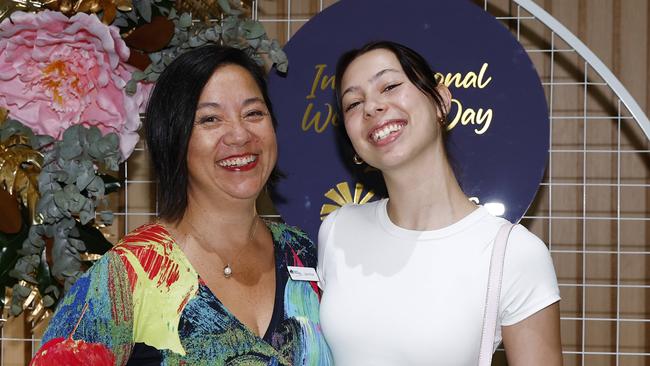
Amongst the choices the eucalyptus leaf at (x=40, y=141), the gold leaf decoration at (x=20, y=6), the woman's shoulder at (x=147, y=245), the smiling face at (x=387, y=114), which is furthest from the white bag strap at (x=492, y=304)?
the gold leaf decoration at (x=20, y=6)

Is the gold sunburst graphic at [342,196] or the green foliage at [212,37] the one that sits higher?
the green foliage at [212,37]

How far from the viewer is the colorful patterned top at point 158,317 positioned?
4.78 feet

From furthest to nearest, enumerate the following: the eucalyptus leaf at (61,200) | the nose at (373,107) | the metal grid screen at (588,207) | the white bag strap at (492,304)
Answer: the metal grid screen at (588,207) < the eucalyptus leaf at (61,200) < the nose at (373,107) < the white bag strap at (492,304)

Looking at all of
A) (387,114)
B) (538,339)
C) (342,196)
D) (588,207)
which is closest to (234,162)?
(387,114)

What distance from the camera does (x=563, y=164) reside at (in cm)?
297

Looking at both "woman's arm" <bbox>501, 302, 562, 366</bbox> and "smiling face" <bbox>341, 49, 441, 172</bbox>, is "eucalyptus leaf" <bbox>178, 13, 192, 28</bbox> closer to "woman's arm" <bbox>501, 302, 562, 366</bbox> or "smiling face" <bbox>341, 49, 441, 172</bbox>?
"smiling face" <bbox>341, 49, 441, 172</bbox>

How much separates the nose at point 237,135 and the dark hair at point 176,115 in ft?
0.23

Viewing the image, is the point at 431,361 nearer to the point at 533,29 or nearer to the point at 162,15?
the point at 162,15

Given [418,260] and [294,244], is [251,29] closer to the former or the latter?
[294,244]

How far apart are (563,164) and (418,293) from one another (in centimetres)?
163

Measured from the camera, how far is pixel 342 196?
203 cm

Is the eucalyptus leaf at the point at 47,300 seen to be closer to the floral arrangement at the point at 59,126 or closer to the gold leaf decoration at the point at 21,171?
the floral arrangement at the point at 59,126

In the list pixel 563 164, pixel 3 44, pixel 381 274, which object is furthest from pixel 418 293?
pixel 563 164

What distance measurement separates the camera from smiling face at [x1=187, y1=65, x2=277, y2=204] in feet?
5.16
